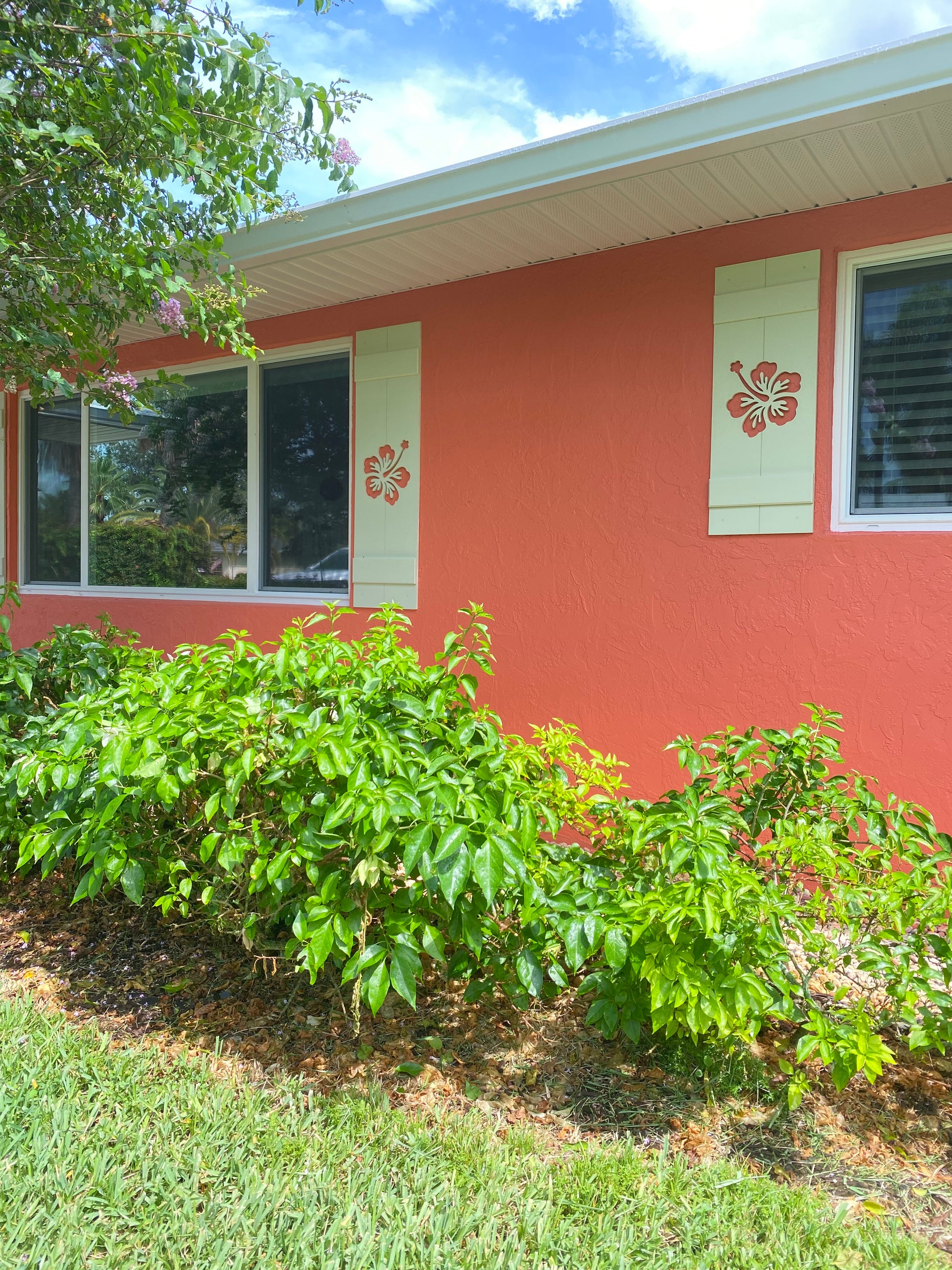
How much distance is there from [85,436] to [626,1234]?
21.1ft

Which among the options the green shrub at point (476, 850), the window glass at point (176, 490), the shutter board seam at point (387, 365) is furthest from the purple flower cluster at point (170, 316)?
the green shrub at point (476, 850)

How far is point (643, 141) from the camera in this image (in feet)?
10.8

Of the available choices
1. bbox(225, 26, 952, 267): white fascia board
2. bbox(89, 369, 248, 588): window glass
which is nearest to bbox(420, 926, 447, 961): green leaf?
→ bbox(225, 26, 952, 267): white fascia board

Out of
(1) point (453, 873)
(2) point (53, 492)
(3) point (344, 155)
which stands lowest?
(1) point (453, 873)

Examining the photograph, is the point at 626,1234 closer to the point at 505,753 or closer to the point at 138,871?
the point at 505,753

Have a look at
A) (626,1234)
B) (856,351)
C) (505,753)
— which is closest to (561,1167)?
(626,1234)

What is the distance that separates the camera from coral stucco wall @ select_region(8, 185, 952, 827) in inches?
140

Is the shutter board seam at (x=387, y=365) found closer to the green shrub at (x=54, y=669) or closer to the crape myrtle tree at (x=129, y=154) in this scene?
the crape myrtle tree at (x=129, y=154)

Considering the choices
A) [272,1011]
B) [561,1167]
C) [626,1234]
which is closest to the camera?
[626,1234]

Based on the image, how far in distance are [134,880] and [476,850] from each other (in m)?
1.19

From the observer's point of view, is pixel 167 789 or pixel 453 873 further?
pixel 167 789

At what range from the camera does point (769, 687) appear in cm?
382

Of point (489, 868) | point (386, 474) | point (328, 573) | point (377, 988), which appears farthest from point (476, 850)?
point (328, 573)

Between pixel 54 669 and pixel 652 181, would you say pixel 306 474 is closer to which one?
pixel 54 669
